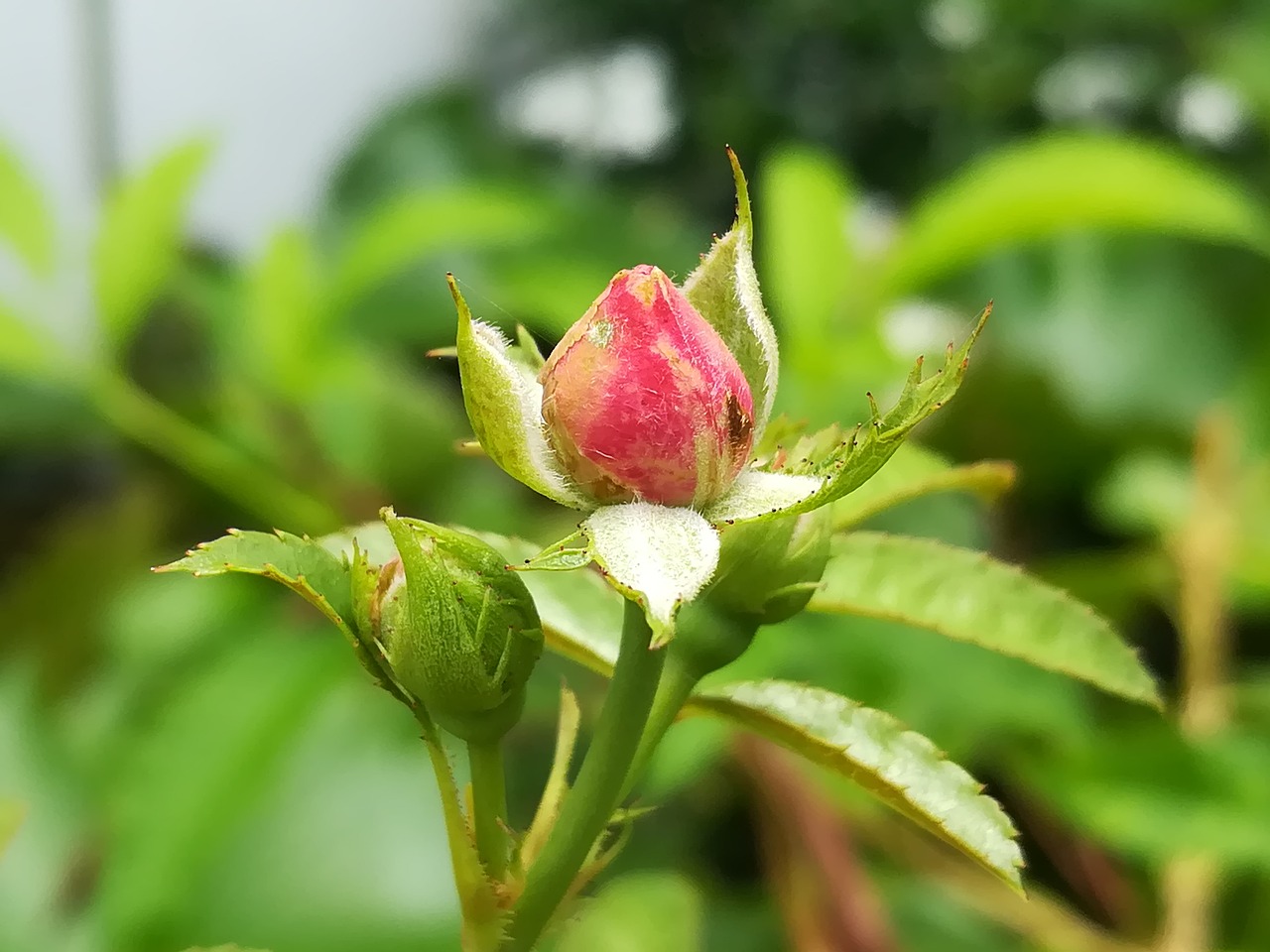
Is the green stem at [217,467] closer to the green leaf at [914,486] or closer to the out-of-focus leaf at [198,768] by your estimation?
the out-of-focus leaf at [198,768]

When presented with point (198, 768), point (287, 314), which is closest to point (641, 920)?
point (198, 768)

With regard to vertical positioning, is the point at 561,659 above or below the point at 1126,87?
below

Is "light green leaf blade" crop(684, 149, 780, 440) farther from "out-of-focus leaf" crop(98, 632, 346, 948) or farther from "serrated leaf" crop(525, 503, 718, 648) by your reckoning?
"out-of-focus leaf" crop(98, 632, 346, 948)

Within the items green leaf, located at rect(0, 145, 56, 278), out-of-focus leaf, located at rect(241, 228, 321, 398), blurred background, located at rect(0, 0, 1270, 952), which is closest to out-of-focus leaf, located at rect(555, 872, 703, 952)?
blurred background, located at rect(0, 0, 1270, 952)

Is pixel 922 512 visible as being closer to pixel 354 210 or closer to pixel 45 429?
pixel 45 429

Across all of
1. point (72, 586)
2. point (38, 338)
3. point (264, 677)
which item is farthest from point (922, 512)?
point (72, 586)

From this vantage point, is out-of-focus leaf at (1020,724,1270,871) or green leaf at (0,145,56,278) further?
green leaf at (0,145,56,278)

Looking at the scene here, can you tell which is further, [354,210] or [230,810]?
[354,210]

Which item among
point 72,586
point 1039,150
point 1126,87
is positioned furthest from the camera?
point 1126,87
